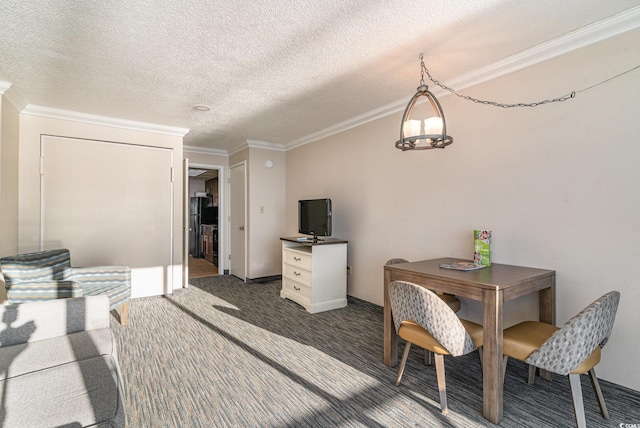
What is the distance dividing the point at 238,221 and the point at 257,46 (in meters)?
3.88

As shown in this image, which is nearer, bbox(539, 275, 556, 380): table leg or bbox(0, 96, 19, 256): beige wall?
bbox(539, 275, 556, 380): table leg

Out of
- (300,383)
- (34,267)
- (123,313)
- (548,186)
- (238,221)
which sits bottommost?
(300,383)

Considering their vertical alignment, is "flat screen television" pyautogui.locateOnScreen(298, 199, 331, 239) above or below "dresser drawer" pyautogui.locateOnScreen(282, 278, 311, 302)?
above

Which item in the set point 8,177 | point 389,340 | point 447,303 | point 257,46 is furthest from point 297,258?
point 8,177

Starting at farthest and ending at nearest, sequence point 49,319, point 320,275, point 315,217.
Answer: point 315,217, point 320,275, point 49,319

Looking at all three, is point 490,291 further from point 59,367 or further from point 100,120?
point 100,120

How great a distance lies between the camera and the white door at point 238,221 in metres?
5.60

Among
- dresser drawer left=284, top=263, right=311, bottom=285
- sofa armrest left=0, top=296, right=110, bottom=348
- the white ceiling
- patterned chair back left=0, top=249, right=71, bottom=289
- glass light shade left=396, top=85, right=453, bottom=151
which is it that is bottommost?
dresser drawer left=284, top=263, right=311, bottom=285

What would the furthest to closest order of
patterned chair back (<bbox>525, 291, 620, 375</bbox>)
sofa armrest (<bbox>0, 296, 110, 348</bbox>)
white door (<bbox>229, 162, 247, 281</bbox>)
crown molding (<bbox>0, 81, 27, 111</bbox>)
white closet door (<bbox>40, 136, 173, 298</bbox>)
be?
1. white door (<bbox>229, 162, 247, 281</bbox>)
2. white closet door (<bbox>40, 136, 173, 298</bbox>)
3. crown molding (<bbox>0, 81, 27, 111</bbox>)
4. sofa armrest (<bbox>0, 296, 110, 348</bbox>)
5. patterned chair back (<bbox>525, 291, 620, 375</bbox>)

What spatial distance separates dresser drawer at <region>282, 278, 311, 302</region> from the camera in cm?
393

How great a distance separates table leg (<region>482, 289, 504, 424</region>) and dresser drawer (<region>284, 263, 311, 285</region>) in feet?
7.71

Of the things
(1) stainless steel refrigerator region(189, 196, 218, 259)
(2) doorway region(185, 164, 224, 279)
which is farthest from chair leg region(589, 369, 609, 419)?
Answer: (1) stainless steel refrigerator region(189, 196, 218, 259)

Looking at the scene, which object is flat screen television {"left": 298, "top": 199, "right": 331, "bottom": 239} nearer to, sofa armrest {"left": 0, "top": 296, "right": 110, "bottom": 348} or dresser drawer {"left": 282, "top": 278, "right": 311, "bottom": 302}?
dresser drawer {"left": 282, "top": 278, "right": 311, "bottom": 302}

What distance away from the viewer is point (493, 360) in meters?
1.78
